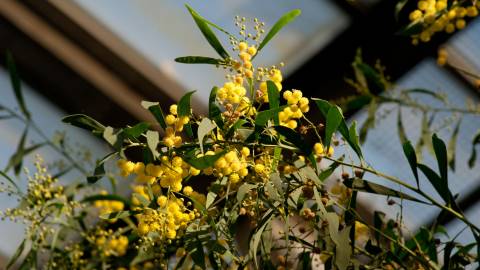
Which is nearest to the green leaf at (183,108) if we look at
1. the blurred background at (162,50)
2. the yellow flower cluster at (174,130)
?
the yellow flower cluster at (174,130)

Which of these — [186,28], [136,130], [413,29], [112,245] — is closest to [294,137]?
[136,130]

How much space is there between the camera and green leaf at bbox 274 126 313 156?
66 centimetres

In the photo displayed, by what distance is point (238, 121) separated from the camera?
646mm

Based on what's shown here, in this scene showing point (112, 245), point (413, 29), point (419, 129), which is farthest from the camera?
point (419, 129)

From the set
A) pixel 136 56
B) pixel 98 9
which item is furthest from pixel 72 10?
pixel 136 56

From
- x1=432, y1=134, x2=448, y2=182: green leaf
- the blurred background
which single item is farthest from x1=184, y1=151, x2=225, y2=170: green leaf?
the blurred background

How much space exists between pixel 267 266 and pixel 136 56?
1.17 metres

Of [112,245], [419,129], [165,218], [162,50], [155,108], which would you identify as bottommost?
[419,129]

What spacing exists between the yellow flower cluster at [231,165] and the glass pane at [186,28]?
1145 mm

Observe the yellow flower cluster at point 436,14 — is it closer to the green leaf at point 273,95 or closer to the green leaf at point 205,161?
the green leaf at point 273,95

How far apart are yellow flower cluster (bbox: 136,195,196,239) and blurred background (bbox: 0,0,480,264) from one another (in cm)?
105

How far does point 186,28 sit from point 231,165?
125 centimetres

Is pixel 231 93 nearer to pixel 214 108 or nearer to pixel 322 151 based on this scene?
pixel 214 108

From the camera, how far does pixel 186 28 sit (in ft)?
6.07
